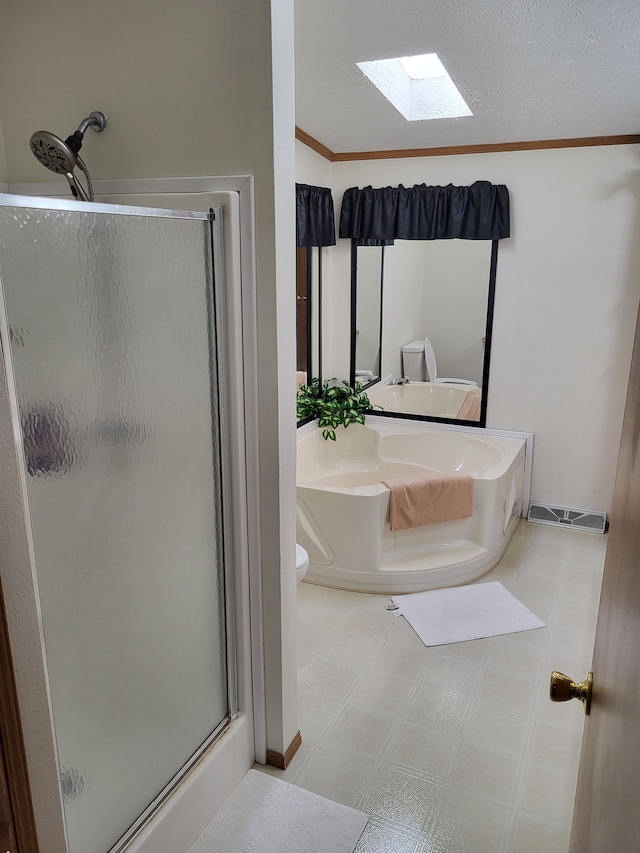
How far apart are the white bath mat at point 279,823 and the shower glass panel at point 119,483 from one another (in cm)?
24

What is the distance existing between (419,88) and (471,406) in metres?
2.01

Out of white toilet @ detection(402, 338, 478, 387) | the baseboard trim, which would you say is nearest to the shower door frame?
the baseboard trim

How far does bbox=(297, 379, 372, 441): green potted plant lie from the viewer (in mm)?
4078

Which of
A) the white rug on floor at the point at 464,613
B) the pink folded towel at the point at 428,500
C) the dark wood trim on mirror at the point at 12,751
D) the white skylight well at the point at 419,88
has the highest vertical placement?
the white skylight well at the point at 419,88

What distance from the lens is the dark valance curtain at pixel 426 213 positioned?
152 inches

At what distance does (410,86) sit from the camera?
3041 mm

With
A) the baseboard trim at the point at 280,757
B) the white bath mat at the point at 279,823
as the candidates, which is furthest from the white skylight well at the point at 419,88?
the white bath mat at the point at 279,823

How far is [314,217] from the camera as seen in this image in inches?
155

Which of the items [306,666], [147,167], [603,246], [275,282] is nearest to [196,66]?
[147,167]

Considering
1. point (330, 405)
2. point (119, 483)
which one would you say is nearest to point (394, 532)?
point (330, 405)

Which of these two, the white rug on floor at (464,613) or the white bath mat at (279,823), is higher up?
the white rug on floor at (464,613)

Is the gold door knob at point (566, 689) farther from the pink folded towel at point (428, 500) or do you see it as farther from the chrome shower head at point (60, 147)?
the pink folded towel at point (428, 500)

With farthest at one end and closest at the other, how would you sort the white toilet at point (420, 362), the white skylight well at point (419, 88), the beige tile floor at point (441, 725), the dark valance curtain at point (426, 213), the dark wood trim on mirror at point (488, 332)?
1. the white toilet at point (420, 362)
2. the dark wood trim on mirror at point (488, 332)
3. the dark valance curtain at point (426, 213)
4. the white skylight well at point (419, 88)
5. the beige tile floor at point (441, 725)

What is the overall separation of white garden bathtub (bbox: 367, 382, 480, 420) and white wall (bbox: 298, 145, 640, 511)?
245 mm
